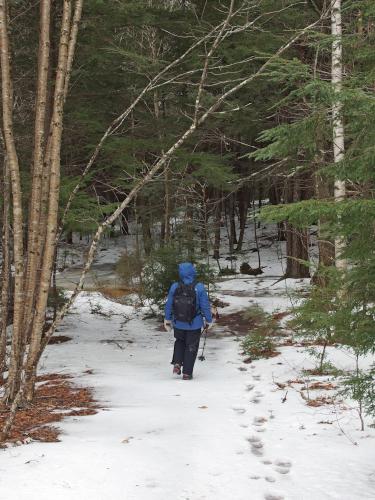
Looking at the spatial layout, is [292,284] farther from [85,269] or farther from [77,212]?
[85,269]

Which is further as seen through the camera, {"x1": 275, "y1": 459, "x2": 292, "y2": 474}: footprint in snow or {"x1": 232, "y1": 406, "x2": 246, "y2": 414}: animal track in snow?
{"x1": 232, "y1": 406, "x2": 246, "y2": 414}: animal track in snow

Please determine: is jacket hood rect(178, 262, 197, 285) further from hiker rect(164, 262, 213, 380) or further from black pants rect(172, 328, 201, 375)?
black pants rect(172, 328, 201, 375)

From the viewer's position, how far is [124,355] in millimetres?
9906

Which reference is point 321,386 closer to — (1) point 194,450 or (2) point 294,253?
(1) point 194,450

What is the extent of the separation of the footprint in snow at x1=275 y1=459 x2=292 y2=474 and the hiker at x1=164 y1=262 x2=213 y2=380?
3.60 metres

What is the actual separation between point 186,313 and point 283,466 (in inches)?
151

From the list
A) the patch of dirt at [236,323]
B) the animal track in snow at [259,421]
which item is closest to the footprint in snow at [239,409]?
the animal track in snow at [259,421]

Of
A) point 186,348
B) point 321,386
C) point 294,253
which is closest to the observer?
point 321,386

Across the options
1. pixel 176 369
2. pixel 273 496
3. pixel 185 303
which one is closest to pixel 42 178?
pixel 185 303

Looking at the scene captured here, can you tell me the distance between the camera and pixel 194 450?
4.33 m

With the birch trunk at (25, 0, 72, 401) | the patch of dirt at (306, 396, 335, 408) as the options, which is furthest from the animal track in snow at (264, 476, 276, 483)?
the birch trunk at (25, 0, 72, 401)

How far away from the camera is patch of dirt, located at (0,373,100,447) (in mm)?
4578

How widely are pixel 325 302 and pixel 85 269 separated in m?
3.20

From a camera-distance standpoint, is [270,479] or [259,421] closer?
[270,479]
